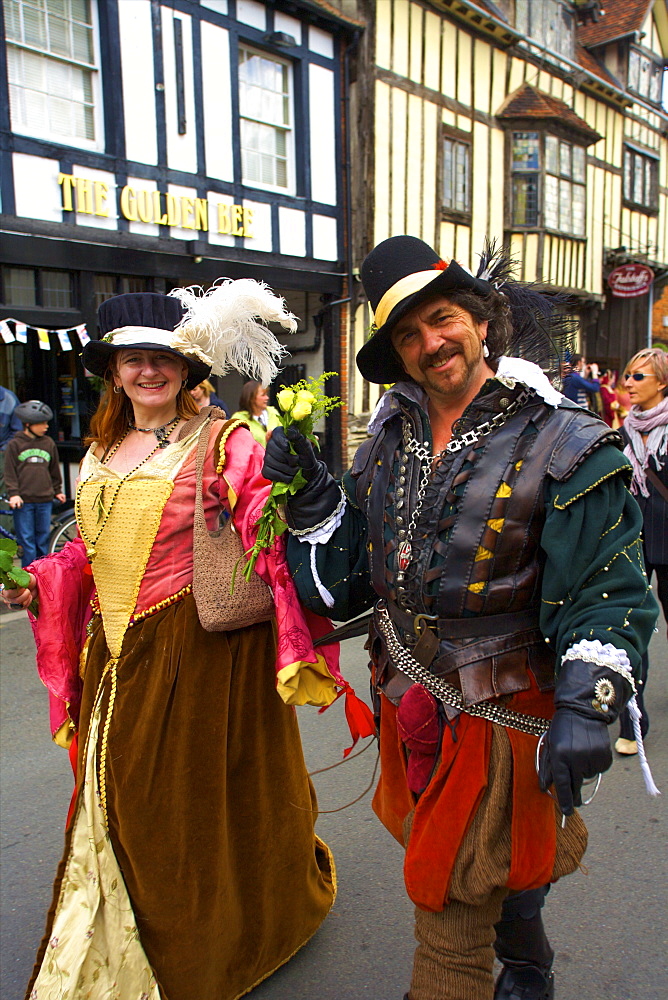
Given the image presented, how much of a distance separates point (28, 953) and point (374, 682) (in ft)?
4.98

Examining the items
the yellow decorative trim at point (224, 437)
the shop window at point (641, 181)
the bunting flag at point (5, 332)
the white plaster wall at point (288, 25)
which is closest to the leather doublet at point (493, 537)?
the yellow decorative trim at point (224, 437)

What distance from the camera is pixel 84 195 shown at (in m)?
8.57

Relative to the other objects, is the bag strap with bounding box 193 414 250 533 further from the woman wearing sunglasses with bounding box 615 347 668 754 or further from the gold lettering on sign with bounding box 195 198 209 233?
the gold lettering on sign with bounding box 195 198 209 233

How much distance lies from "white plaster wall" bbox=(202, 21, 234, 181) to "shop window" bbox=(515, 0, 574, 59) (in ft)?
22.6

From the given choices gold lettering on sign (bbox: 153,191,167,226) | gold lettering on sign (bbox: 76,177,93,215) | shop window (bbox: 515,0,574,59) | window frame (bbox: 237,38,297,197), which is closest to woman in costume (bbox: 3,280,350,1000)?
gold lettering on sign (bbox: 76,177,93,215)

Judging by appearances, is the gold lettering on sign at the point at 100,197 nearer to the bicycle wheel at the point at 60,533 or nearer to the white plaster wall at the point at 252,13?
the white plaster wall at the point at 252,13

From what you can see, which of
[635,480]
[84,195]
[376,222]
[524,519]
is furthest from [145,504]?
[376,222]

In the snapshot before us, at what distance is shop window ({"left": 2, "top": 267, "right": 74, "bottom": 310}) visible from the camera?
27.8ft

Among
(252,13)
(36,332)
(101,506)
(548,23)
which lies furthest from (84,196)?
(548,23)

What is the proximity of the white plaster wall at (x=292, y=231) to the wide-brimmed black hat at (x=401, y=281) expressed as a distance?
9293mm

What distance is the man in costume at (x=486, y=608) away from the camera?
167 centimetres

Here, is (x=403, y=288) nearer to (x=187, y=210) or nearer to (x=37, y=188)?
(x=37, y=188)

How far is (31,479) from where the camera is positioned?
729 centimetres

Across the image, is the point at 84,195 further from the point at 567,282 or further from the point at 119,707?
the point at 567,282
